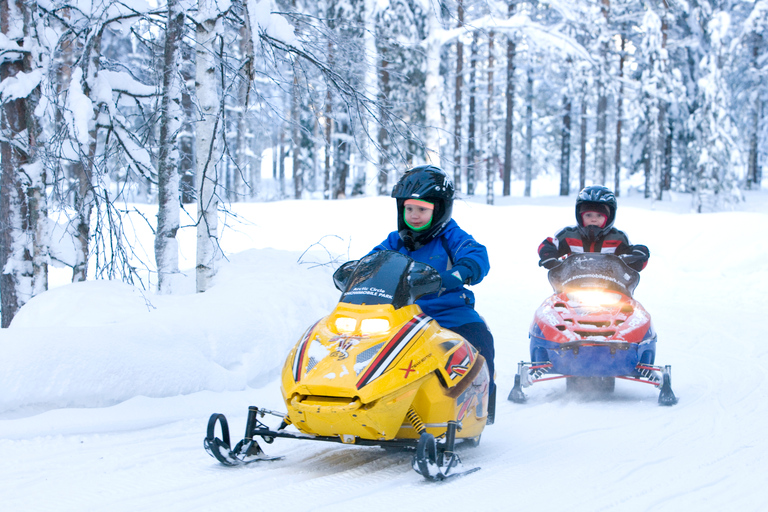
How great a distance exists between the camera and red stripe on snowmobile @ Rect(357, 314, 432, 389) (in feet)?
12.6

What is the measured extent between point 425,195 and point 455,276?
0.62 meters

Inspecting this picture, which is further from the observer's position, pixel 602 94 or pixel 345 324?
pixel 602 94

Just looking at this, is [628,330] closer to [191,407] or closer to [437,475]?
[437,475]

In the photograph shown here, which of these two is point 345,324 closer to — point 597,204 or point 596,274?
point 596,274

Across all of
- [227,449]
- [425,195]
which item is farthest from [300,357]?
[425,195]

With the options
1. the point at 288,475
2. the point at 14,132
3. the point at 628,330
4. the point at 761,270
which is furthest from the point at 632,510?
the point at 761,270

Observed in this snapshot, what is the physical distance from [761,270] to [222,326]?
11832 millimetres

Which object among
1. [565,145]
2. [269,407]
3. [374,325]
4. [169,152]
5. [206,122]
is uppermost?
[565,145]

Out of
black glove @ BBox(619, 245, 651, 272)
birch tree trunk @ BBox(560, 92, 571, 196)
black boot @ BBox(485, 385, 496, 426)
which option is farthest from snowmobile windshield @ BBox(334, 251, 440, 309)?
birch tree trunk @ BBox(560, 92, 571, 196)

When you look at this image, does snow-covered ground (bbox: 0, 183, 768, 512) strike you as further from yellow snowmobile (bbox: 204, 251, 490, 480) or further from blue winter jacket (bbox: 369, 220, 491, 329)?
blue winter jacket (bbox: 369, 220, 491, 329)

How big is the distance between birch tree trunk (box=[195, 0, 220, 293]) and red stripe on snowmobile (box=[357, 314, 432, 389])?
372cm

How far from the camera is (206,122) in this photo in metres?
7.46

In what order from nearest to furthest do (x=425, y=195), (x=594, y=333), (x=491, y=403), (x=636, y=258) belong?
1. (x=425, y=195)
2. (x=491, y=403)
3. (x=594, y=333)
4. (x=636, y=258)

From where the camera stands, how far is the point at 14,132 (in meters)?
7.36
